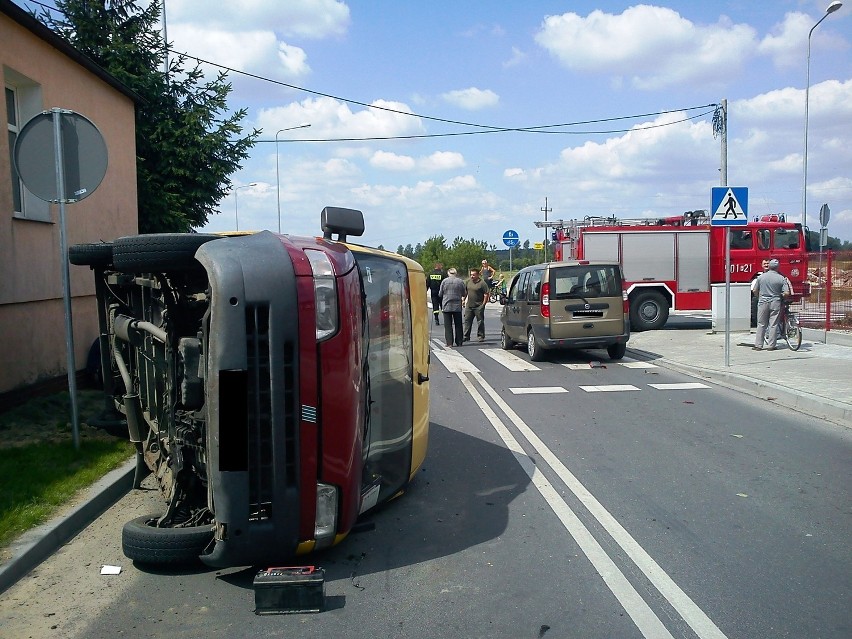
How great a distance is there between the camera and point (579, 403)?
1000cm

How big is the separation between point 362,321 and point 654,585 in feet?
7.08

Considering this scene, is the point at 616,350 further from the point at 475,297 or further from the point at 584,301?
the point at 475,297

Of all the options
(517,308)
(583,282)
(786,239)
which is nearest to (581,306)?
(583,282)

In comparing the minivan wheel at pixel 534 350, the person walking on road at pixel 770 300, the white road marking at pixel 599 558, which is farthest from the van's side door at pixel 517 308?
the white road marking at pixel 599 558

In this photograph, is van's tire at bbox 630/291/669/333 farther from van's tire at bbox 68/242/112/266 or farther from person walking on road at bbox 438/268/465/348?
van's tire at bbox 68/242/112/266

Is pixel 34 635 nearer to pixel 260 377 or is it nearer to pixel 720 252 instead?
pixel 260 377

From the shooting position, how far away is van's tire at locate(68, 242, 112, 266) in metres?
5.64

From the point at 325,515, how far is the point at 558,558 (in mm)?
1459

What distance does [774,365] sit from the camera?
12516mm

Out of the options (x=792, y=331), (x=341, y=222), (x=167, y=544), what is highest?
(x=341, y=222)

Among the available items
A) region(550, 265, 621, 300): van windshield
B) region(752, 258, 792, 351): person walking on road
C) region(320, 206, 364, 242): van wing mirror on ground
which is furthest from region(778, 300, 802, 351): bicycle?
region(320, 206, 364, 242): van wing mirror on ground

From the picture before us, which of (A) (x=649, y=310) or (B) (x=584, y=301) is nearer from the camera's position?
(B) (x=584, y=301)

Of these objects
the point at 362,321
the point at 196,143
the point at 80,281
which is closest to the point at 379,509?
the point at 362,321

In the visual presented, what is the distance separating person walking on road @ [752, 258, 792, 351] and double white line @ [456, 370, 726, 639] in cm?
853
